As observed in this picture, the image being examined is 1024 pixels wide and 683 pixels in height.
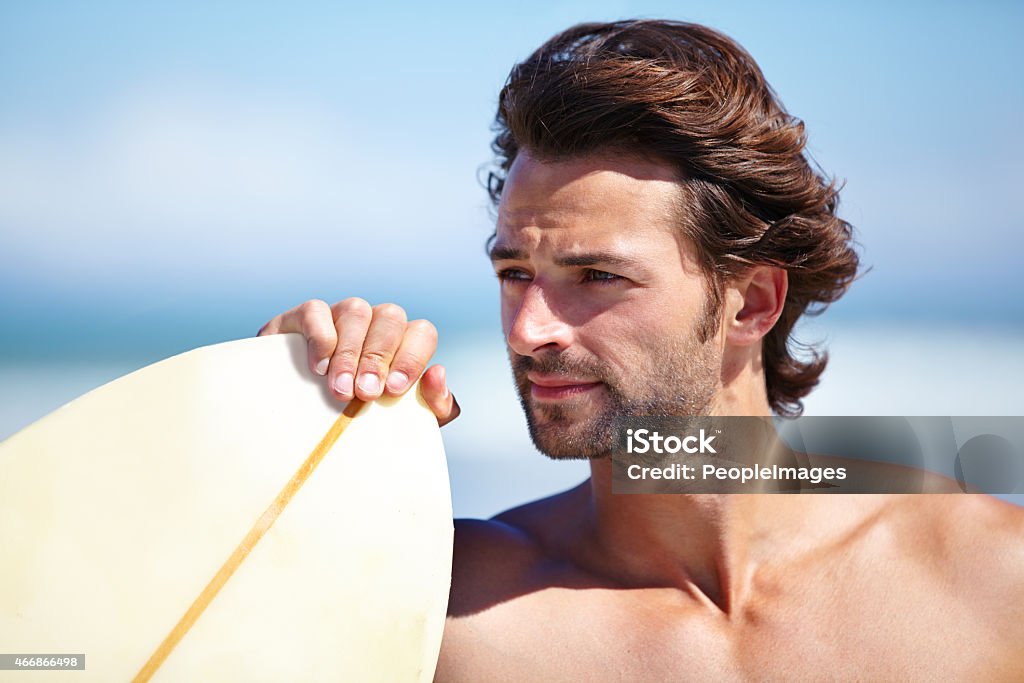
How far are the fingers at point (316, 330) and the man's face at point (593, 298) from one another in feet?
1.54

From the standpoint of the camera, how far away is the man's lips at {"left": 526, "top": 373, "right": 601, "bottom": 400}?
2.21 m

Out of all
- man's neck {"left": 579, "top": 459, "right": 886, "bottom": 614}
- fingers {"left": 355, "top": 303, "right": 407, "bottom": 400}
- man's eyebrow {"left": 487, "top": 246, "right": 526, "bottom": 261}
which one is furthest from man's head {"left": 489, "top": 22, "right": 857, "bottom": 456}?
fingers {"left": 355, "top": 303, "right": 407, "bottom": 400}

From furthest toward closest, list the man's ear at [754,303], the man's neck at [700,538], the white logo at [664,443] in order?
1. the man's ear at [754,303]
2. the man's neck at [700,538]
3. the white logo at [664,443]

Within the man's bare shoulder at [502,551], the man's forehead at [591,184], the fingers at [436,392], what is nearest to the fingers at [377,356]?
the fingers at [436,392]

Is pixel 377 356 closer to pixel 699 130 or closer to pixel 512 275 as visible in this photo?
pixel 512 275

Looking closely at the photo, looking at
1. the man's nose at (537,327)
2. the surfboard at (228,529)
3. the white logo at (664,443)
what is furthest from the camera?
the white logo at (664,443)

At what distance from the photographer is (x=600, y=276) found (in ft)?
7.26

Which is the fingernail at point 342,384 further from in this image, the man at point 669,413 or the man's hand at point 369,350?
the man at point 669,413

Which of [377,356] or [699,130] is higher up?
[699,130]

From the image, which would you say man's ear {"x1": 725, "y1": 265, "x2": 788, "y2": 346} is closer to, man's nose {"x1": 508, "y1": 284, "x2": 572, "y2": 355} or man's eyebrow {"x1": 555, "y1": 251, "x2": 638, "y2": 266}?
man's eyebrow {"x1": 555, "y1": 251, "x2": 638, "y2": 266}

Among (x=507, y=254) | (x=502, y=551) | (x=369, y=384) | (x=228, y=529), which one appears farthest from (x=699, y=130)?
(x=228, y=529)

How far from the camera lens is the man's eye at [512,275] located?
7.55 ft

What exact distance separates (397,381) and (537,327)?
1.39ft

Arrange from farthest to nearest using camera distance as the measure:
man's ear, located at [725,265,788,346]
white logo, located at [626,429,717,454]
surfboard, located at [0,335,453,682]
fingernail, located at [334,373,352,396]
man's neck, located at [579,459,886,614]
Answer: man's ear, located at [725,265,788,346]
man's neck, located at [579,459,886,614]
white logo, located at [626,429,717,454]
fingernail, located at [334,373,352,396]
surfboard, located at [0,335,453,682]
